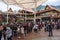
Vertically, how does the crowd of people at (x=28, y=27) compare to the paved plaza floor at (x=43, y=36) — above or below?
above

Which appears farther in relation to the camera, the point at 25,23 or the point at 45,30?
the point at 25,23

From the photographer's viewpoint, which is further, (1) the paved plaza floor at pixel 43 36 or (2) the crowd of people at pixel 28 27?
(1) the paved plaza floor at pixel 43 36

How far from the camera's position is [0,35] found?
6383 millimetres

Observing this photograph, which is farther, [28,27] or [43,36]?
[28,27]

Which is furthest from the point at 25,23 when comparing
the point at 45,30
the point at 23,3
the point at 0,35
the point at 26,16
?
the point at 23,3

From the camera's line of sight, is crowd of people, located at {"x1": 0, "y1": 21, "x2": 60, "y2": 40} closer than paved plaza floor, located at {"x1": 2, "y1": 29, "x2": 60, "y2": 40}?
Yes

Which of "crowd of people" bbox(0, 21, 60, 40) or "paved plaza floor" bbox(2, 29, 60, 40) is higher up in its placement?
"crowd of people" bbox(0, 21, 60, 40)

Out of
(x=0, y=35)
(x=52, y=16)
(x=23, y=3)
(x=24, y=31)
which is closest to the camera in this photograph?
(x=0, y=35)

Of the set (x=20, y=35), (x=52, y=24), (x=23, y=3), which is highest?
(x=23, y=3)

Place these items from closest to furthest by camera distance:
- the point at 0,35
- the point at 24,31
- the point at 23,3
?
1. the point at 0,35
2. the point at 24,31
3. the point at 23,3

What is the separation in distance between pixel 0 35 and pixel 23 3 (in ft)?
28.7

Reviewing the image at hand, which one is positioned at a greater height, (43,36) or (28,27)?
(28,27)

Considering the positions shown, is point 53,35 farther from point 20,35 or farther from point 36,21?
point 20,35

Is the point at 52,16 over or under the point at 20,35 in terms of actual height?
over
